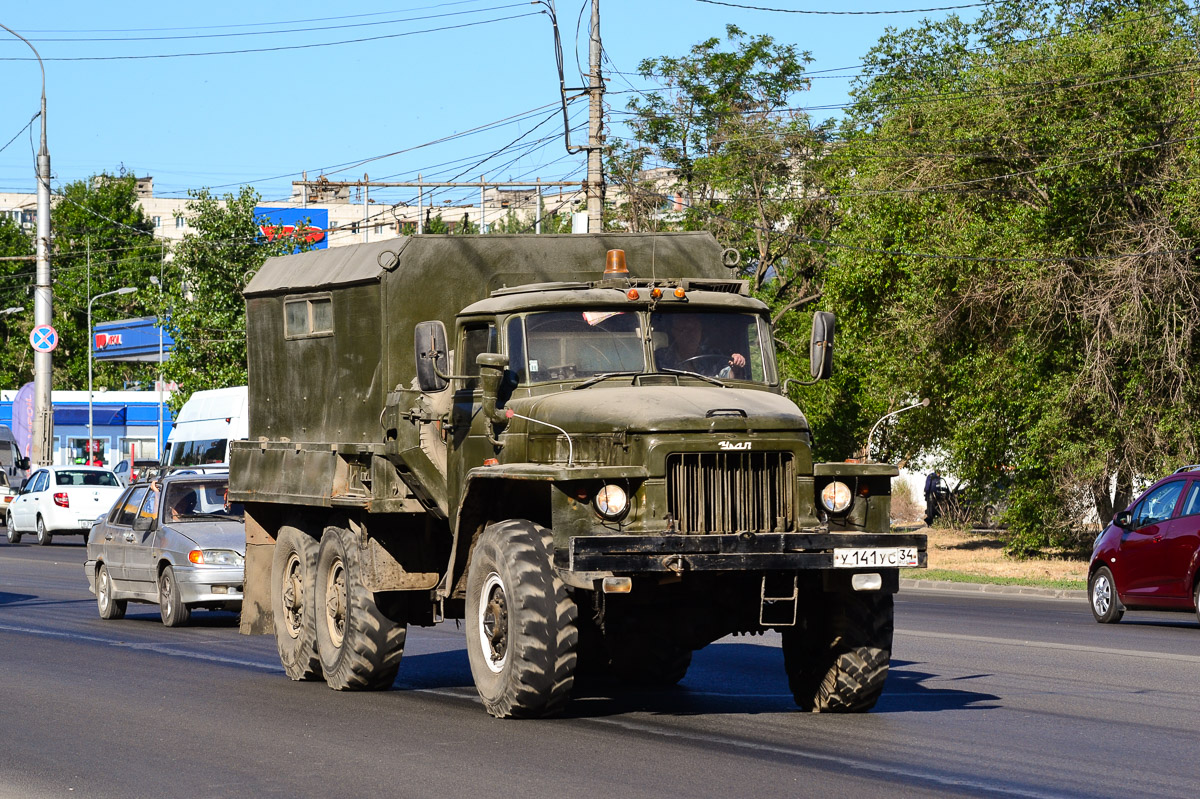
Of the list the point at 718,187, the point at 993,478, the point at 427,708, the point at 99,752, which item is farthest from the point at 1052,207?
the point at 99,752

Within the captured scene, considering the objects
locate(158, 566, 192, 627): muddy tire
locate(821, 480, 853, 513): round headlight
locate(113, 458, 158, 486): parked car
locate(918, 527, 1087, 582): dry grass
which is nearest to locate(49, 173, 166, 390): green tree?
locate(113, 458, 158, 486): parked car

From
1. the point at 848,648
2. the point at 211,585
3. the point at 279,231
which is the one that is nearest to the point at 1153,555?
the point at 848,648

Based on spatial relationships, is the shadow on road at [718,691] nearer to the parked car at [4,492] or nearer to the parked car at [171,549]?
the parked car at [171,549]

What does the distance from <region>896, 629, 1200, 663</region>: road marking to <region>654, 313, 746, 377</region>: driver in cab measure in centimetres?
575

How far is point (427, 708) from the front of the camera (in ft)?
37.9

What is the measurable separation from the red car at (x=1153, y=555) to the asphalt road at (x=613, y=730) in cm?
223

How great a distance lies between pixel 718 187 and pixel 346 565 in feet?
113

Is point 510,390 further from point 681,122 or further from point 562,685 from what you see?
point 681,122

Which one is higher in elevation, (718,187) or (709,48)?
(709,48)

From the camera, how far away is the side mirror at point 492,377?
11.0 metres

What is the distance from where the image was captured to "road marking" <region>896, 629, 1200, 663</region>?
49.3 feet

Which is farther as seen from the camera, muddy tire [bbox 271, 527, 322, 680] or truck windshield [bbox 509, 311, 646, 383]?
muddy tire [bbox 271, 527, 322, 680]

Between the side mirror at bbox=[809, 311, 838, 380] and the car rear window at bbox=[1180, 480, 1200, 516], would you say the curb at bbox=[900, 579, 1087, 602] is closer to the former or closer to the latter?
the car rear window at bbox=[1180, 480, 1200, 516]

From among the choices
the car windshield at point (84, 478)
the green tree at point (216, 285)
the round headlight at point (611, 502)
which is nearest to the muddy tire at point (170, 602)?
the round headlight at point (611, 502)
